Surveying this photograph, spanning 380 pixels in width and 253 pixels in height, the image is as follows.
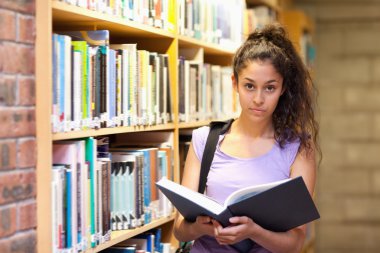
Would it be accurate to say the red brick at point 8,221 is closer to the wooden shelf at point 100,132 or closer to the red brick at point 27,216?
the red brick at point 27,216

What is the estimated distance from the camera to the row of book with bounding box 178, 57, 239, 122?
3.01m

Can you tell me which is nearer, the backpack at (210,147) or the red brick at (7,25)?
the red brick at (7,25)

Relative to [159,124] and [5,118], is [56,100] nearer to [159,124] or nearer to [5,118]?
[5,118]

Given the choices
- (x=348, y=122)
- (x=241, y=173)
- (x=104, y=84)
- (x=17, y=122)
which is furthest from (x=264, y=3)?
(x=17, y=122)

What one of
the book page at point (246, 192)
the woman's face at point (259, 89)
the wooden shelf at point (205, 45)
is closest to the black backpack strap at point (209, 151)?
the woman's face at point (259, 89)

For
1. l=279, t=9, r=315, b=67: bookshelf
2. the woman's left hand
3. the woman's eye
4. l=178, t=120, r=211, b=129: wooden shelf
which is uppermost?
l=279, t=9, r=315, b=67: bookshelf

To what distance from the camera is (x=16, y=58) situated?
1883 mm

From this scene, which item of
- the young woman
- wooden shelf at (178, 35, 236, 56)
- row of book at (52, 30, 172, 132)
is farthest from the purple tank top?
wooden shelf at (178, 35, 236, 56)

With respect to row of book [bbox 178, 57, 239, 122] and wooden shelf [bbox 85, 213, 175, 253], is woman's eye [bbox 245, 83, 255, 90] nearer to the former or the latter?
wooden shelf [bbox 85, 213, 175, 253]

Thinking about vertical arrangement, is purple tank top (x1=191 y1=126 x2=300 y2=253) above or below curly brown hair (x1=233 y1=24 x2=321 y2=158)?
below

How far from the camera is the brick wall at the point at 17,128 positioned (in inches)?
73.3

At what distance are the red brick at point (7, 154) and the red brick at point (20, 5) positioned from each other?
0.36m

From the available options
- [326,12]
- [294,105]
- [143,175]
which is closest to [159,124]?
[143,175]

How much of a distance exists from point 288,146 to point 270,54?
0.28m
